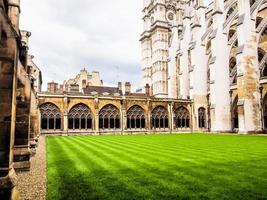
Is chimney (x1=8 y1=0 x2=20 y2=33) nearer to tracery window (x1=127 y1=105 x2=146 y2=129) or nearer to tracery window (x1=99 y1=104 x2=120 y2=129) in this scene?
tracery window (x1=99 y1=104 x2=120 y2=129)

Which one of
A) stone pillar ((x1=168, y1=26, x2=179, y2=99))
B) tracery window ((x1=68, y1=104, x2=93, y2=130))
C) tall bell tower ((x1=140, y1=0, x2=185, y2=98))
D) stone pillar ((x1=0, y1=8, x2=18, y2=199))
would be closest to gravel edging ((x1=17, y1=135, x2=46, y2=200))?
stone pillar ((x1=0, y1=8, x2=18, y2=199))

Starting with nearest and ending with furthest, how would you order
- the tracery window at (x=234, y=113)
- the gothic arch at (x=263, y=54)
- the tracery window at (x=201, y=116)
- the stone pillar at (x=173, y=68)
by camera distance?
the gothic arch at (x=263, y=54) < the tracery window at (x=234, y=113) < the tracery window at (x=201, y=116) < the stone pillar at (x=173, y=68)

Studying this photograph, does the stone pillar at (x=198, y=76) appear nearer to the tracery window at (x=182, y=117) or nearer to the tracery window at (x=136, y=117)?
the tracery window at (x=182, y=117)

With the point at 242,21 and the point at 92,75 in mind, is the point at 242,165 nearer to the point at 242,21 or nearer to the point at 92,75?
the point at 242,21

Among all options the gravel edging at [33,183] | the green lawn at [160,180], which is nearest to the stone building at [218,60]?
the green lawn at [160,180]

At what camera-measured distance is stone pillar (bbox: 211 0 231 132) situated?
28219 mm

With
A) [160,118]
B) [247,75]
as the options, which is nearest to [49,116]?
[160,118]

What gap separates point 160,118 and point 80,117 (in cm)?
1060

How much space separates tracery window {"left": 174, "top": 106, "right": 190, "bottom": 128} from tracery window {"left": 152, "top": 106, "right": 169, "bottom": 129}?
149cm

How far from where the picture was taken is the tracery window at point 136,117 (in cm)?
3056

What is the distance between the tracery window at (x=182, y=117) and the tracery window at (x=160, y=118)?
1.49 m

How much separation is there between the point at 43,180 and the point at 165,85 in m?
44.7

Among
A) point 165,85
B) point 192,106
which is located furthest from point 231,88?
point 165,85

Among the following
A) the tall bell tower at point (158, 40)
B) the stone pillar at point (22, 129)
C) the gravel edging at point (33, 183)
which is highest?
the tall bell tower at point (158, 40)
